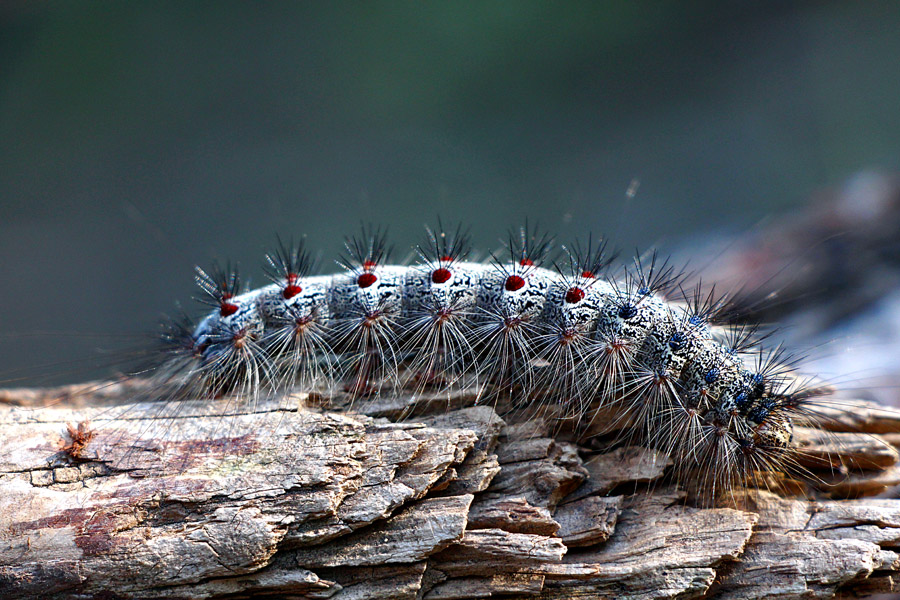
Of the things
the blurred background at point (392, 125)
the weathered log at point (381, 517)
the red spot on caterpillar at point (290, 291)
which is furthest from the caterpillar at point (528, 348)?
the blurred background at point (392, 125)

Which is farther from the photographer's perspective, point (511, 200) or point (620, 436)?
point (511, 200)

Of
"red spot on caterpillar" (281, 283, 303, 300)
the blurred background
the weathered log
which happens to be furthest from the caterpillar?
the blurred background

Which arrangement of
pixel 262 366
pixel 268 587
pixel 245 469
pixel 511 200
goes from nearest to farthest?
pixel 268 587 → pixel 245 469 → pixel 262 366 → pixel 511 200

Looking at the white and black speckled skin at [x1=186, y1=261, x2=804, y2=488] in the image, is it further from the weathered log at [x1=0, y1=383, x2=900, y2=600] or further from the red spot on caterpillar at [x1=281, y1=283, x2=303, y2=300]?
the weathered log at [x1=0, y1=383, x2=900, y2=600]

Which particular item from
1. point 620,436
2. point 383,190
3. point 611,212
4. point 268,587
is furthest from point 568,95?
point 268,587

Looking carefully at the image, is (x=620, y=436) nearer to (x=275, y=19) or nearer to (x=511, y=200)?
(x=511, y=200)

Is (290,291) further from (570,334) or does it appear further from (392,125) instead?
(392,125)
